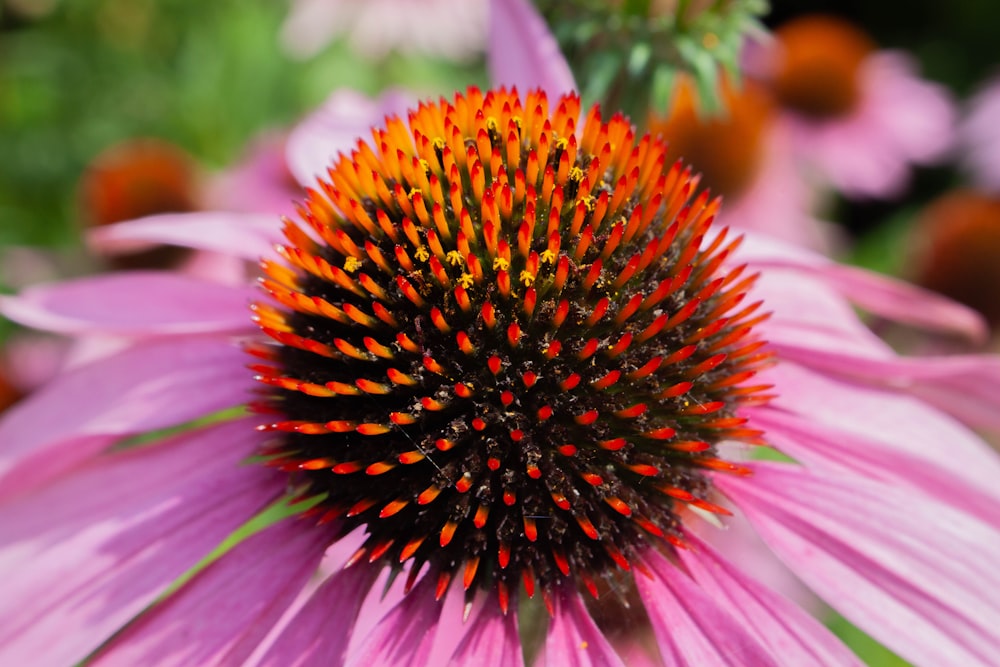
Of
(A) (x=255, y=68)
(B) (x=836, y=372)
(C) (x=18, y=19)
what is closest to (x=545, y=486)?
(B) (x=836, y=372)

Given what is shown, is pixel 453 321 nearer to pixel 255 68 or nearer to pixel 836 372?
pixel 836 372

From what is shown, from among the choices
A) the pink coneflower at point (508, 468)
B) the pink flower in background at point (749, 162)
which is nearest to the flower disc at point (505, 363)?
the pink coneflower at point (508, 468)

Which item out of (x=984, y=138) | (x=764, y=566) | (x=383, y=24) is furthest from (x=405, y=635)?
(x=984, y=138)

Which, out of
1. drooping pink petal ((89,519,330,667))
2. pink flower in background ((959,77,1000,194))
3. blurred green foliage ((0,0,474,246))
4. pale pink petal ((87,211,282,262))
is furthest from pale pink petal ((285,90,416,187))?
pink flower in background ((959,77,1000,194))

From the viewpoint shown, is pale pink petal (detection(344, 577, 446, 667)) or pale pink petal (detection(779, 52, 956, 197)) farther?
pale pink petal (detection(779, 52, 956, 197))

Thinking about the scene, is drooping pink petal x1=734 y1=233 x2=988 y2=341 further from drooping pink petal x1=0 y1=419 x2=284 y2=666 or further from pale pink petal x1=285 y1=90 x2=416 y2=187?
drooping pink petal x1=0 y1=419 x2=284 y2=666

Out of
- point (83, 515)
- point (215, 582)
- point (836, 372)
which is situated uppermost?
point (83, 515)
